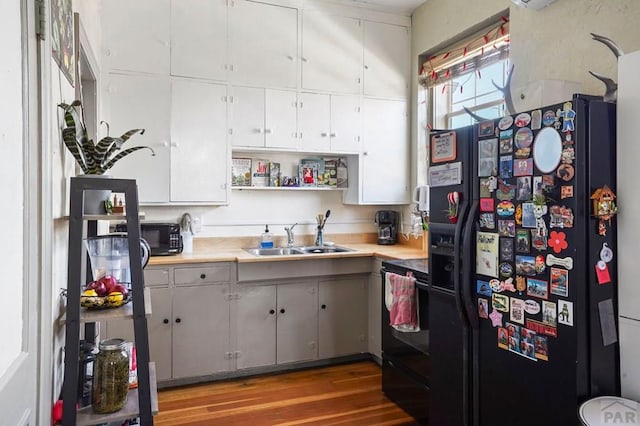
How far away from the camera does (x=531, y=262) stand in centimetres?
181

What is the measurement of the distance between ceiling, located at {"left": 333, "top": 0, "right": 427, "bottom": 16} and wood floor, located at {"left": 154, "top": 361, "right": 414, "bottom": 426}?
3.02 metres

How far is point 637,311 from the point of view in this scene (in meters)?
1.69

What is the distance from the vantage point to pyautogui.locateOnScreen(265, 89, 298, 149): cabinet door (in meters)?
3.71

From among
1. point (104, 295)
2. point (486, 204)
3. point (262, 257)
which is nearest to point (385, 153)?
point (262, 257)

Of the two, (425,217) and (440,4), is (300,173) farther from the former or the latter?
(440,4)

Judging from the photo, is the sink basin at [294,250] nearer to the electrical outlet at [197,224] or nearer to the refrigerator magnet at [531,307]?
the electrical outlet at [197,224]

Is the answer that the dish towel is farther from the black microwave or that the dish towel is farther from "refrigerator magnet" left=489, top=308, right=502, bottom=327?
the black microwave

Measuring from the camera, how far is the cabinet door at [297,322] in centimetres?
350

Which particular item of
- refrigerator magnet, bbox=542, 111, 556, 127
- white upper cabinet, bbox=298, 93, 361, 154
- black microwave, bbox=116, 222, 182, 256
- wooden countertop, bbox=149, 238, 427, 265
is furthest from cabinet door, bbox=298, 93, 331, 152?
refrigerator magnet, bbox=542, 111, 556, 127

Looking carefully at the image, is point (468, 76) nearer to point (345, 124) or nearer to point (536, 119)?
point (345, 124)

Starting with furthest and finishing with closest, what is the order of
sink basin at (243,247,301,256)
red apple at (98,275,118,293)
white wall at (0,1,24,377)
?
sink basin at (243,247,301,256) → red apple at (98,275,118,293) → white wall at (0,1,24,377)

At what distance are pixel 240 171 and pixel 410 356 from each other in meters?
2.03

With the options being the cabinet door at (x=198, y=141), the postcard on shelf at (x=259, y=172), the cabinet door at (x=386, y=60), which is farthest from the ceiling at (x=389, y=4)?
the postcard on shelf at (x=259, y=172)

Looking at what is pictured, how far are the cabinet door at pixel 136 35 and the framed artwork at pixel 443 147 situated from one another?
2149 mm
